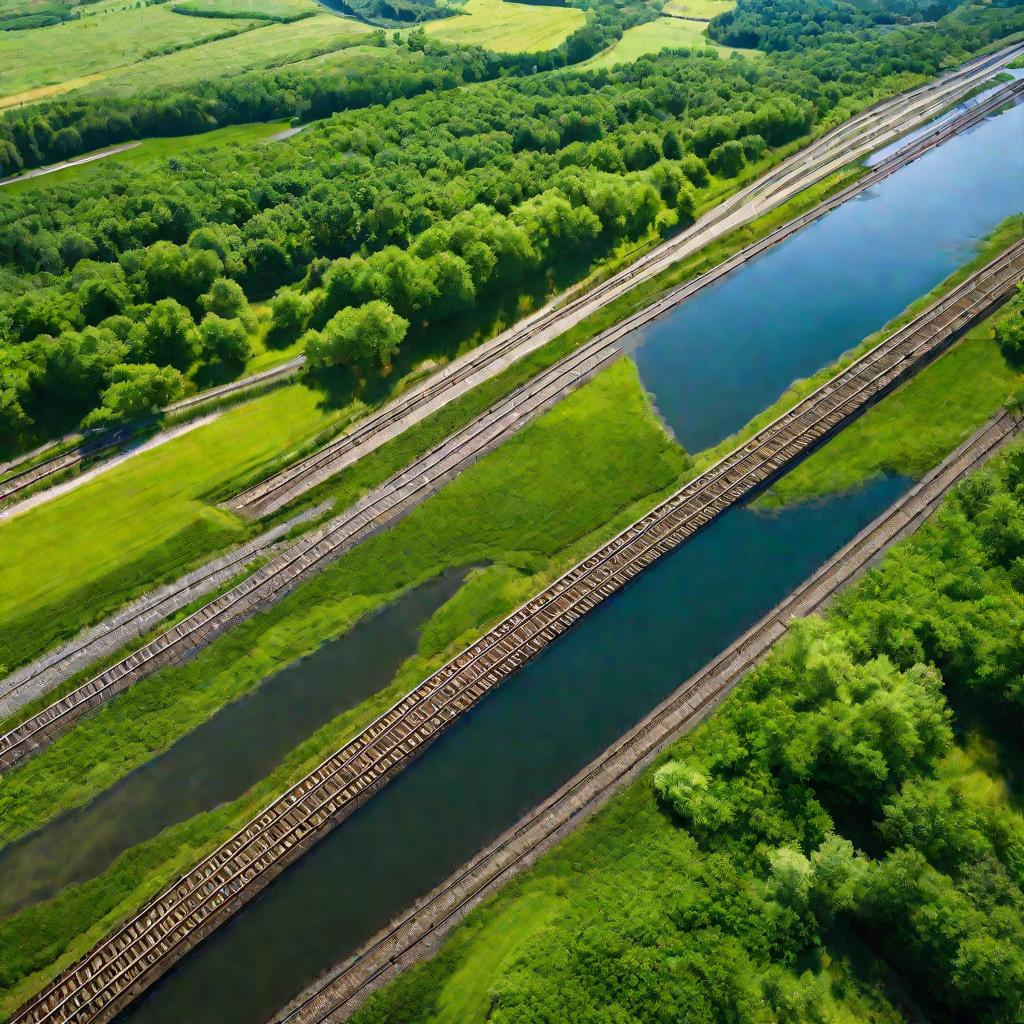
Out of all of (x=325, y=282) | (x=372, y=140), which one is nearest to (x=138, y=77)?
(x=372, y=140)

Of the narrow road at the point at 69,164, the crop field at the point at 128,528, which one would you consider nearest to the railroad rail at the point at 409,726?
the crop field at the point at 128,528

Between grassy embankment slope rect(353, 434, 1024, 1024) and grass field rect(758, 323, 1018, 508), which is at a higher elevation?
grass field rect(758, 323, 1018, 508)

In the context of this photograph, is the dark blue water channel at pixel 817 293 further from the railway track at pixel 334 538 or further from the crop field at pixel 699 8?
the crop field at pixel 699 8

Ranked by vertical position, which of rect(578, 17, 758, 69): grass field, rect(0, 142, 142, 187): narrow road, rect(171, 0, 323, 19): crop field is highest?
rect(171, 0, 323, 19): crop field

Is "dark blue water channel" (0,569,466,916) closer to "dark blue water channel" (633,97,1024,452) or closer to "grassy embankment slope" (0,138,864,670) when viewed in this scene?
"grassy embankment slope" (0,138,864,670)

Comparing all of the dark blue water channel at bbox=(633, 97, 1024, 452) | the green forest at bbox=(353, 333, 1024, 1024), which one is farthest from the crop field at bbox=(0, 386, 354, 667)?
the dark blue water channel at bbox=(633, 97, 1024, 452)

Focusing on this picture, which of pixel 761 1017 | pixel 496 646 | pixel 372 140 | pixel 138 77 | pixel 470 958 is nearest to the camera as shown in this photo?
pixel 761 1017

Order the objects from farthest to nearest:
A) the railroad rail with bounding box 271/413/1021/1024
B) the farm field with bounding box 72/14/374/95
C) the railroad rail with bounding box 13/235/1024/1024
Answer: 1. the farm field with bounding box 72/14/374/95
2. the railroad rail with bounding box 13/235/1024/1024
3. the railroad rail with bounding box 271/413/1021/1024

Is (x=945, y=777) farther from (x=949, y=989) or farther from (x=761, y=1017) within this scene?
(x=761, y=1017)
